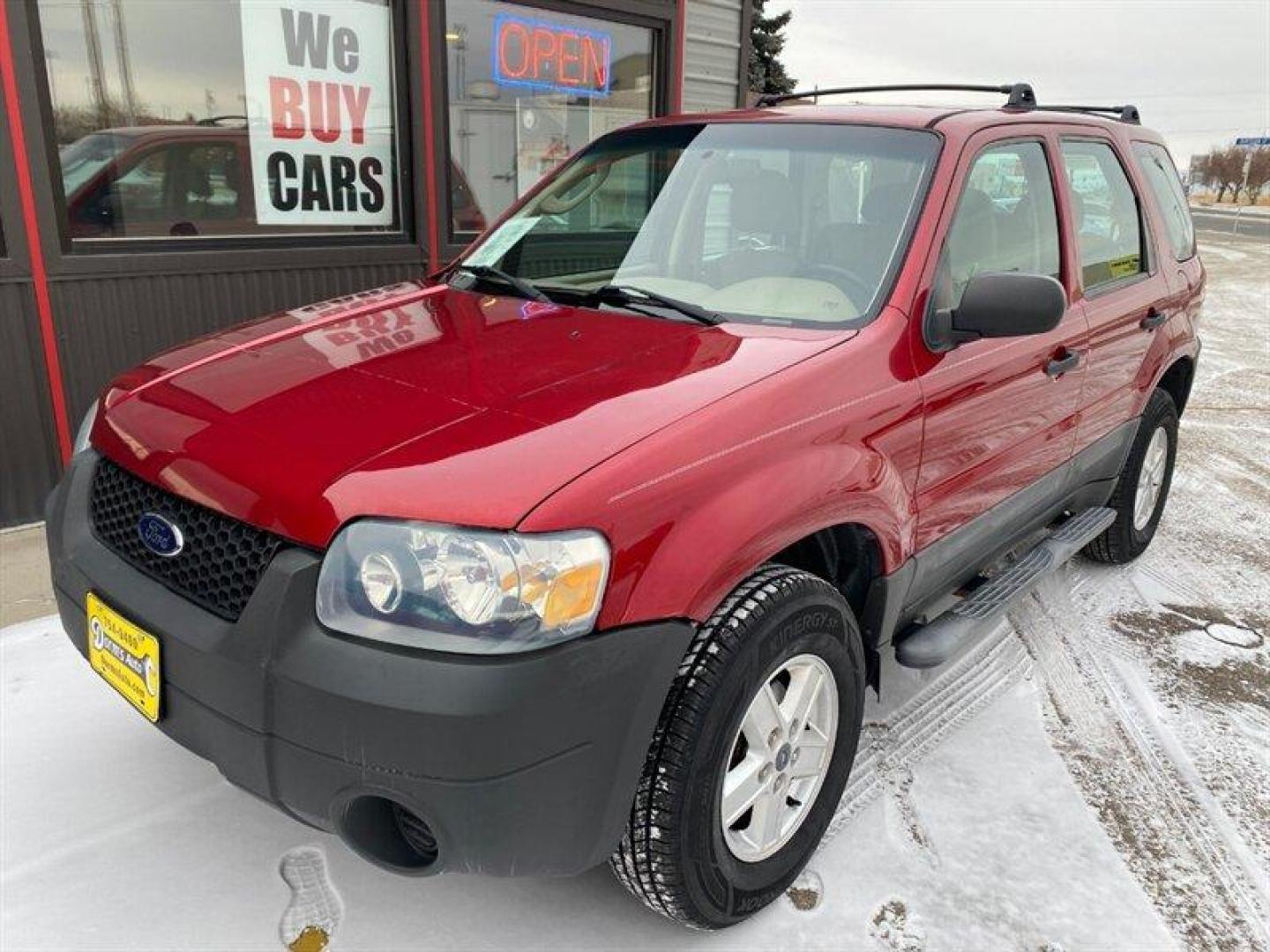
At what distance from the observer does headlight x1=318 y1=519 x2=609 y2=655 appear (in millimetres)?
1652

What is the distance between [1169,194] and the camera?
425 cm

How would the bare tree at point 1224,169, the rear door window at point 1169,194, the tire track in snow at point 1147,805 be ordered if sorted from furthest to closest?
the bare tree at point 1224,169
the rear door window at point 1169,194
the tire track in snow at point 1147,805

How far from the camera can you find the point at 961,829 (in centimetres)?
259

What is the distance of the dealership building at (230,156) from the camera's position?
4281 millimetres

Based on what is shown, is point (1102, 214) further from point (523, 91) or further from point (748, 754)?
point (523, 91)

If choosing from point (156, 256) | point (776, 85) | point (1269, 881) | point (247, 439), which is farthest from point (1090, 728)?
point (776, 85)

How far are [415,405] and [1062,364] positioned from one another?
208 centimetres

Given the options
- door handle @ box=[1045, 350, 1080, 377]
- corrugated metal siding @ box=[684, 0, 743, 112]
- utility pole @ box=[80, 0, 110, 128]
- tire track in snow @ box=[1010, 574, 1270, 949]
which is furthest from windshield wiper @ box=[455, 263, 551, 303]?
corrugated metal siding @ box=[684, 0, 743, 112]

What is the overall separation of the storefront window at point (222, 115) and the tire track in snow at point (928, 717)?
3.98m

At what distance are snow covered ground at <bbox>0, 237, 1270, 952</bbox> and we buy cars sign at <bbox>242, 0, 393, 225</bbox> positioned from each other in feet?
9.10

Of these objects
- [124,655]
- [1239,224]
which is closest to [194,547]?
[124,655]

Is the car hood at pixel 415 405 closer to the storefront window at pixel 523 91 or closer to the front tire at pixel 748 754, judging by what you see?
the front tire at pixel 748 754

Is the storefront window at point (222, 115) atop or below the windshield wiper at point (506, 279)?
atop

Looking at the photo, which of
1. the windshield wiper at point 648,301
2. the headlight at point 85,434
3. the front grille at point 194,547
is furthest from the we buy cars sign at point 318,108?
the front grille at point 194,547
